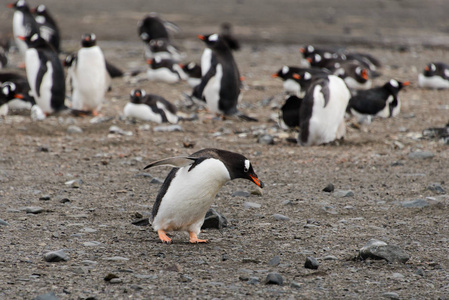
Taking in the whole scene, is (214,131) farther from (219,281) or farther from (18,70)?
(18,70)

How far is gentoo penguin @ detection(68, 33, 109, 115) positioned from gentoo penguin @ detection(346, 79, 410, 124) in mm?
3088

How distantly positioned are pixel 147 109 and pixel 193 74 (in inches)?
116

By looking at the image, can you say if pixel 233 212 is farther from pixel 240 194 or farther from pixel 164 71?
pixel 164 71

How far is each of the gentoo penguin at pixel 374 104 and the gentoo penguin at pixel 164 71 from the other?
3420 mm

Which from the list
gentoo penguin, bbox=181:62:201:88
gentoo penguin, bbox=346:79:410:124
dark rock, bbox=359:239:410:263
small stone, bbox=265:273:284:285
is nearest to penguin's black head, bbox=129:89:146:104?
gentoo penguin, bbox=346:79:410:124

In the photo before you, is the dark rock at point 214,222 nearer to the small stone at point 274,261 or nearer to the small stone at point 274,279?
the small stone at point 274,261

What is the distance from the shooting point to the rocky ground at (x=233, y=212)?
3.04m

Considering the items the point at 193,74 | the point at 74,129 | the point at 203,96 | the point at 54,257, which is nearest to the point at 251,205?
the point at 54,257

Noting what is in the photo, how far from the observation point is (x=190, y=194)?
12.1 ft

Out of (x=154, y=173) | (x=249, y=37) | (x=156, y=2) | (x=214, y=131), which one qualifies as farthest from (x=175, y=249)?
(x=156, y=2)

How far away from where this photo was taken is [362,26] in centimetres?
1989

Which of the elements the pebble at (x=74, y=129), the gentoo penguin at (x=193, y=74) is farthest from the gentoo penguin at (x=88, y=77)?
the gentoo penguin at (x=193, y=74)

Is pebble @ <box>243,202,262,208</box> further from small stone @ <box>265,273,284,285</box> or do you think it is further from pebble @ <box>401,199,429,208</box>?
small stone @ <box>265,273,284,285</box>

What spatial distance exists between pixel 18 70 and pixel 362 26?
37.3 feet
